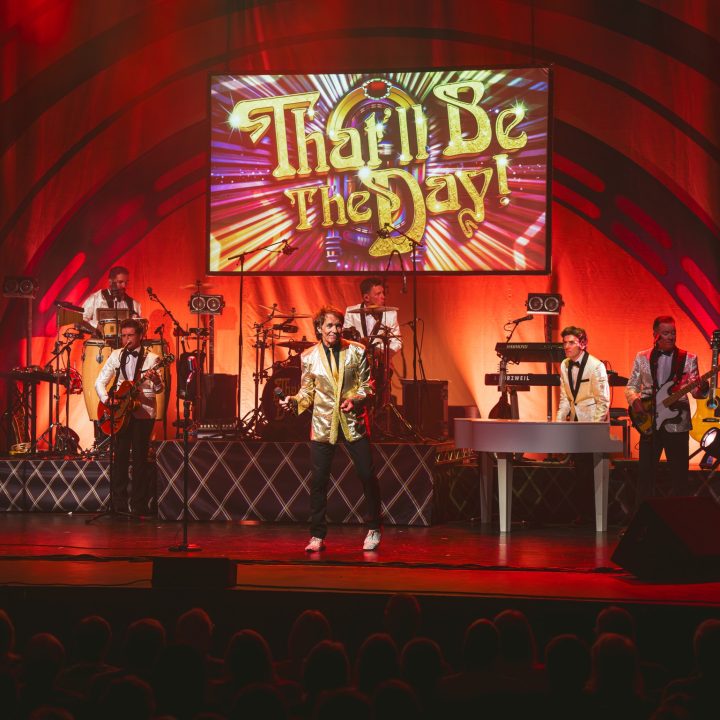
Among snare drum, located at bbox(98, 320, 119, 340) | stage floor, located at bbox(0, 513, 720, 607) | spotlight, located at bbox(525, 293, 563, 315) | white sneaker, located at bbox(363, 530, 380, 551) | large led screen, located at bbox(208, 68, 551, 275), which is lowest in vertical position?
stage floor, located at bbox(0, 513, 720, 607)

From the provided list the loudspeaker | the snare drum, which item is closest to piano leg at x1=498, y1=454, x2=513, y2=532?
the loudspeaker

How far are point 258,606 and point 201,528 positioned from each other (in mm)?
3465

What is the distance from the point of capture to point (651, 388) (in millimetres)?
8305

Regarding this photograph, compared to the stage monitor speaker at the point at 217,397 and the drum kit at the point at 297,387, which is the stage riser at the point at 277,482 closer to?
the drum kit at the point at 297,387

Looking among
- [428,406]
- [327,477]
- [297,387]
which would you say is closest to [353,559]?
[327,477]

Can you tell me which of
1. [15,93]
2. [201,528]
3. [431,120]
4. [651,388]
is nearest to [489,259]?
[431,120]

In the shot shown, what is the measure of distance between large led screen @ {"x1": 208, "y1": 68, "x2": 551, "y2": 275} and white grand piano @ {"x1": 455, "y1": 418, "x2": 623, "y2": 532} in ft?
10.5

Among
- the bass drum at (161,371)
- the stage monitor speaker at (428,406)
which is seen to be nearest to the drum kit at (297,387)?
the stage monitor speaker at (428,406)

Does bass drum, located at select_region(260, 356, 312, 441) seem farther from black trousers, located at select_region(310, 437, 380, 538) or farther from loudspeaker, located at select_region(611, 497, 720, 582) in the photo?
loudspeaker, located at select_region(611, 497, 720, 582)

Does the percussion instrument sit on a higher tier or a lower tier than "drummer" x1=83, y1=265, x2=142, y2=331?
lower

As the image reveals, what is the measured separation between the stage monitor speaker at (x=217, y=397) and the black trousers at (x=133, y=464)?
1334mm

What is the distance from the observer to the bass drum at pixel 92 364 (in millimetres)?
10828

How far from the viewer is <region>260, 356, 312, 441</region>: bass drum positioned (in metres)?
9.77

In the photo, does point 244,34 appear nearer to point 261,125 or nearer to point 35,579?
point 261,125
